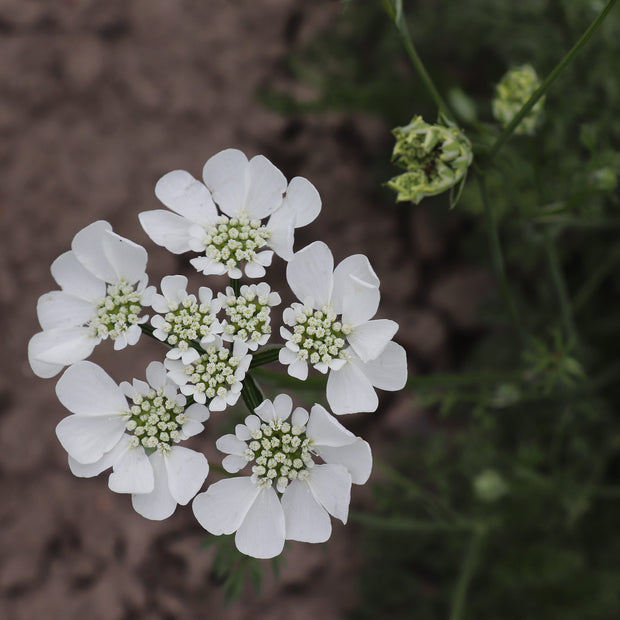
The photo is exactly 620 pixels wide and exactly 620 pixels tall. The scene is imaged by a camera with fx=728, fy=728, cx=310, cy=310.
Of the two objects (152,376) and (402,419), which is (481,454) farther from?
(152,376)

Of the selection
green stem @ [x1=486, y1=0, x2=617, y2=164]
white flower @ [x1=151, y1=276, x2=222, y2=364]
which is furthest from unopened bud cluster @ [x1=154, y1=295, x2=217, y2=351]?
green stem @ [x1=486, y1=0, x2=617, y2=164]

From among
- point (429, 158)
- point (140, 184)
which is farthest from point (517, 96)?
point (140, 184)

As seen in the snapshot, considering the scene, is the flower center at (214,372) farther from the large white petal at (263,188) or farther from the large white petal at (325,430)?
the large white petal at (263,188)

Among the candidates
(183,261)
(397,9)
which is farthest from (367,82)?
(397,9)

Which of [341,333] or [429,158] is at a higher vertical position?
[429,158]

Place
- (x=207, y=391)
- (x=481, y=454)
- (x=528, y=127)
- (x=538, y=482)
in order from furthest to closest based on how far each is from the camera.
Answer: (x=481, y=454) → (x=538, y=482) → (x=528, y=127) → (x=207, y=391)

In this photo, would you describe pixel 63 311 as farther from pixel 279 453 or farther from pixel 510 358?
pixel 510 358
